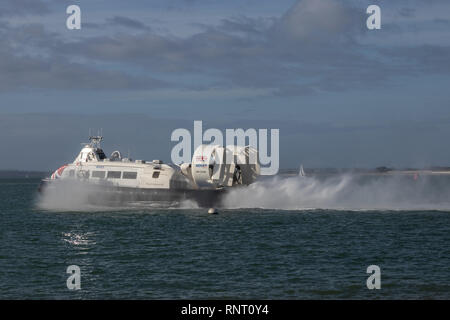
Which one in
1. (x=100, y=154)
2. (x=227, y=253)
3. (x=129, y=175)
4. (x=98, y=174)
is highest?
(x=100, y=154)

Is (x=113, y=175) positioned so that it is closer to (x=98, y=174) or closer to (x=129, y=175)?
(x=98, y=174)

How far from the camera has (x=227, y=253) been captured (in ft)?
95.8

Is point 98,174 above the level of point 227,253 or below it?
above

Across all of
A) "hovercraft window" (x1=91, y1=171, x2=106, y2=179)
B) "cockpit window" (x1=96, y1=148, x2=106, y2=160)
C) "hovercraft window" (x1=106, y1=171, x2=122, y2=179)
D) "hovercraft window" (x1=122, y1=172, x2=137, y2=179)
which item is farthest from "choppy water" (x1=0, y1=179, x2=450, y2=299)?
"cockpit window" (x1=96, y1=148, x2=106, y2=160)

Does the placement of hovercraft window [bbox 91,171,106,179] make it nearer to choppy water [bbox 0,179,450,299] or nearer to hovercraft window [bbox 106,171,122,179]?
hovercraft window [bbox 106,171,122,179]

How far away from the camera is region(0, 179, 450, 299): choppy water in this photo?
2117cm

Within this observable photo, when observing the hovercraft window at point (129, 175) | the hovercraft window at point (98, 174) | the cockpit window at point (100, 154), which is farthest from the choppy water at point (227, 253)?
the cockpit window at point (100, 154)

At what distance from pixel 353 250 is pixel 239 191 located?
2060 cm

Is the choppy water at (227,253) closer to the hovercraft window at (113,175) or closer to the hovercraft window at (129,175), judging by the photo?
the hovercraft window at (129,175)

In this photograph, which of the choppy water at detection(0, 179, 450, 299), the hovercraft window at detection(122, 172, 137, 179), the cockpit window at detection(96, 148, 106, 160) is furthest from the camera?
the cockpit window at detection(96, 148, 106, 160)

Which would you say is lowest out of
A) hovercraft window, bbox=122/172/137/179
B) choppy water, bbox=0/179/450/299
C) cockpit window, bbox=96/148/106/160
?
choppy water, bbox=0/179/450/299

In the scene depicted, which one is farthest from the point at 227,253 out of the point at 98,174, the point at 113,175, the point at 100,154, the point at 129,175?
the point at 100,154
